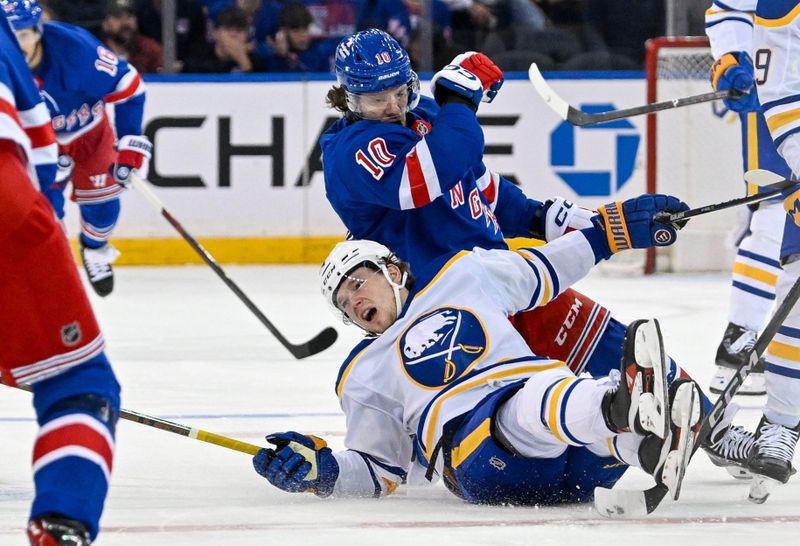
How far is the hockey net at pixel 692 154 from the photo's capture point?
A: 6930mm

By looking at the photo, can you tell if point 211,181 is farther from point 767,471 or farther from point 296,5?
point 767,471

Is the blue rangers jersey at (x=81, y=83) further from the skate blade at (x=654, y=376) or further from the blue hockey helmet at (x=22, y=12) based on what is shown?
the skate blade at (x=654, y=376)

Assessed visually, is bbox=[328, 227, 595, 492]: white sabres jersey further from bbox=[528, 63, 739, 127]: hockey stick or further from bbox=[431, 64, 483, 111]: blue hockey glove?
bbox=[528, 63, 739, 127]: hockey stick

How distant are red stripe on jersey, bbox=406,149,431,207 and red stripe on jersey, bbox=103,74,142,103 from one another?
2711mm

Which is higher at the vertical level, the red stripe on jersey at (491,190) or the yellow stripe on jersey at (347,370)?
the red stripe on jersey at (491,190)

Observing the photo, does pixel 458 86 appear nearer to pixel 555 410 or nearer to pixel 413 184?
pixel 413 184

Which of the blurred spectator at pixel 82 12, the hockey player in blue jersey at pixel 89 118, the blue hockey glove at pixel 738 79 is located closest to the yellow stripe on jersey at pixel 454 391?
the blue hockey glove at pixel 738 79

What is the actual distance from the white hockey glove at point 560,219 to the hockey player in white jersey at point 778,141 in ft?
1.36

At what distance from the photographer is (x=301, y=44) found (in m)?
7.25

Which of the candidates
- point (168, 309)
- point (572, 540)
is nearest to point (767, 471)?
point (572, 540)

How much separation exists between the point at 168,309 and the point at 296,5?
6.42 ft

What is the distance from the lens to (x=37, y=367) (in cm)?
169

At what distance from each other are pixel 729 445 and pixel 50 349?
5.05 ft

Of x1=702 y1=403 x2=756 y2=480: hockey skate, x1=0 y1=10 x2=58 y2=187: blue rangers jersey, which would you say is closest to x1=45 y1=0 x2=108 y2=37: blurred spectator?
x1=702 y1=403 x2=756 y2=480: hockey skate
